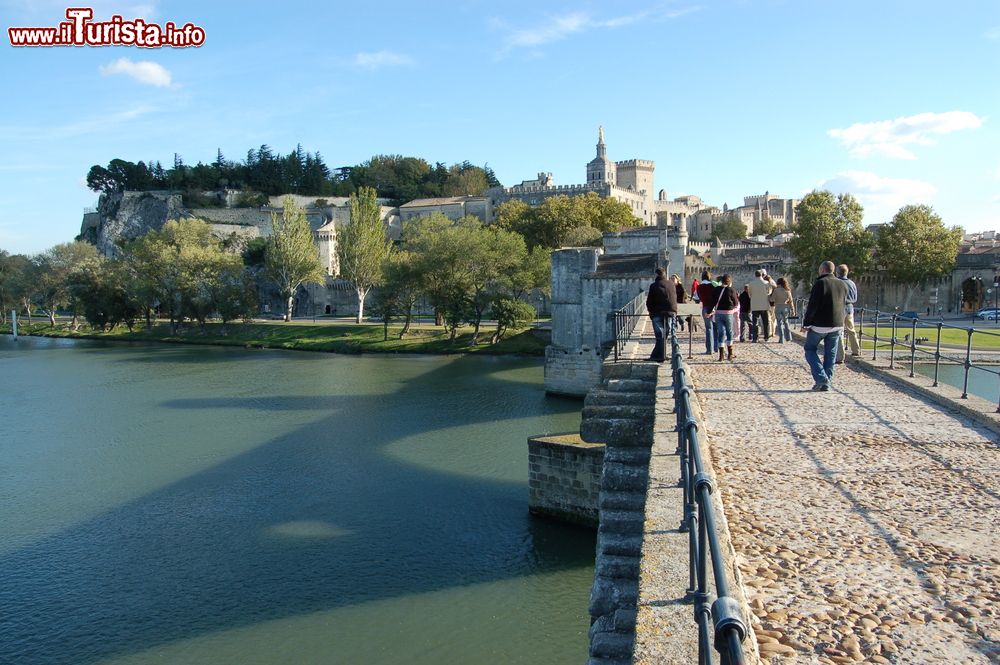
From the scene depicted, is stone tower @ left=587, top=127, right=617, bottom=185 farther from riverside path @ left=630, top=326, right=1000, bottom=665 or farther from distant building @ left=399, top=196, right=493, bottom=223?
riverside path @ left=630, top=326, right=1000, bottom=665

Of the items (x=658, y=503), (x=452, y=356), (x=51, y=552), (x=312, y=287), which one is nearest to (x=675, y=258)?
(x=452, y=356)

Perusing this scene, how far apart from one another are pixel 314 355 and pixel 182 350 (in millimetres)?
11359

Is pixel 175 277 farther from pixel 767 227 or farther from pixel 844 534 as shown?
pixel 767 227

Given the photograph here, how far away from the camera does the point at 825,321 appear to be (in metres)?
10.2

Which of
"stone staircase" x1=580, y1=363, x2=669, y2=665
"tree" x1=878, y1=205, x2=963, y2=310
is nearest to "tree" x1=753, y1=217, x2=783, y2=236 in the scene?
"tree" x1=878, y1=205, x2=963, y2=310

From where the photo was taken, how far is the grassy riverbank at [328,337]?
46719 mm

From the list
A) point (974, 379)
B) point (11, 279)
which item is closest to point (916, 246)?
point (974, 379)

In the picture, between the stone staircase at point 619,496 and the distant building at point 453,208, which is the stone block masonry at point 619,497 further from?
the distant building at point 453,208

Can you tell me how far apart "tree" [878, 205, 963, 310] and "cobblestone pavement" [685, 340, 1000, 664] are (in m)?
50.0

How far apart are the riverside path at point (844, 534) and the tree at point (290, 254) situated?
5650cm

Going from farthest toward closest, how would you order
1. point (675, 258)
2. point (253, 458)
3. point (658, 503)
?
1. point (675, 258)
2. point (253, 458)
3. point (658, 503)

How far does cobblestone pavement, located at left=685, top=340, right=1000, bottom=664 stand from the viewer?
3777 mm

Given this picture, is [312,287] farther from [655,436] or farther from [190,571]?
[655,436]

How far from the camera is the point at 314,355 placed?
161 feet
